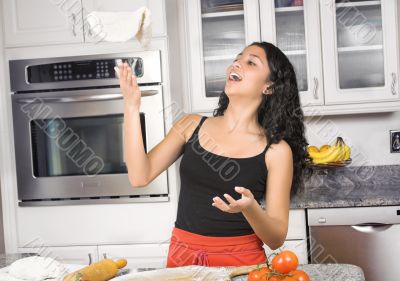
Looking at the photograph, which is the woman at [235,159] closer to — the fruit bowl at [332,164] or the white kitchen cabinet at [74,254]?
the fruit bowl at [332,164]

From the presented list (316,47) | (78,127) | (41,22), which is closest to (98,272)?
(78,127)

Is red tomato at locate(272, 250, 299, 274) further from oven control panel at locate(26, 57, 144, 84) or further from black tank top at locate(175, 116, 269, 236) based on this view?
oven control panel at locate(26, 57, 144, 84)

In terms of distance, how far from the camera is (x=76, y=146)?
262cm

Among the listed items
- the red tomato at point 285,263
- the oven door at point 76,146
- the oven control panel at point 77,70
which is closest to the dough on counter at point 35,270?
the red tomato at point 285,263

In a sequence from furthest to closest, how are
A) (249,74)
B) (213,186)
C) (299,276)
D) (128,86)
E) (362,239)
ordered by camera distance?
(362,239) < (249,74) < (213,186) < (128,86) < (299,276)

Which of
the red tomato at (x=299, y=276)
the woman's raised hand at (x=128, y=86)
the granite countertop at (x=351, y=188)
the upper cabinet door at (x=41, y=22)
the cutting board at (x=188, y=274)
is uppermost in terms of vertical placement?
the upper cabinet door at (x=41, y=22)

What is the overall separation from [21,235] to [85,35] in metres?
1.06

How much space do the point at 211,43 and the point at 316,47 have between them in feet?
1.77

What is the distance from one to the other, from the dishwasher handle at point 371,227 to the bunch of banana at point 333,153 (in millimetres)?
476

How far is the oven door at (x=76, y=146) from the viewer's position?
258 cm

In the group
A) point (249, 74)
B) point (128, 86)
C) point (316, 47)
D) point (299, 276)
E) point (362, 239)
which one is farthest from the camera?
point (316, 47)

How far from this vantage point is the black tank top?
154cm

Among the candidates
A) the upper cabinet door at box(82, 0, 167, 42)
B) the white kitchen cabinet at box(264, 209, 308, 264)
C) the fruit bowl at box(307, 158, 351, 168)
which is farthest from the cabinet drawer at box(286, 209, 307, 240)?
the upper cabinet door at box(82, 0, 167, 42)

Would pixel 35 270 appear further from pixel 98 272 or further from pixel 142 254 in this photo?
pixel 142 254
